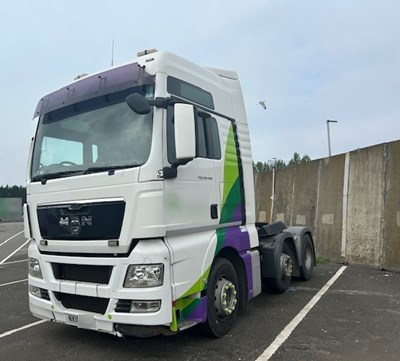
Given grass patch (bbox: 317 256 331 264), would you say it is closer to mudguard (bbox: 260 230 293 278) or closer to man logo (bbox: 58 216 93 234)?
mudguard (bbox: 260 230 293 278)

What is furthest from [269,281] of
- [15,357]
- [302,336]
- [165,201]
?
[15,357]

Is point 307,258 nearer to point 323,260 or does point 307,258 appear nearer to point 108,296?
point 323,260

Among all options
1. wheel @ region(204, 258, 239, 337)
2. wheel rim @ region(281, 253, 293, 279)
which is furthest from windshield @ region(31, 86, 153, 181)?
wheel rim @ region(281, 253, 293, 279)

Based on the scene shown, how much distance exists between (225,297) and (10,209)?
44648 mm

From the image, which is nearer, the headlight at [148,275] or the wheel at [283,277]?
the headlight at [148,275]

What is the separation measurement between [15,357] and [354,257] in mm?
8580

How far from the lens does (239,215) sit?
18.0ft

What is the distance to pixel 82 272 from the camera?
170 inches

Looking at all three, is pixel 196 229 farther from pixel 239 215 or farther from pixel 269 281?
pixel 269 281

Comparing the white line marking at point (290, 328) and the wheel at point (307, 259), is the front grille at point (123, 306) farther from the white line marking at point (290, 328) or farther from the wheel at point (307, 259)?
the wheel at point (307, 259)

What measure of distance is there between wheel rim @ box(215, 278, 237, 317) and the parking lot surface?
1.04 ft

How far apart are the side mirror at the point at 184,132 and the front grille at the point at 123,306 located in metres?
1.49

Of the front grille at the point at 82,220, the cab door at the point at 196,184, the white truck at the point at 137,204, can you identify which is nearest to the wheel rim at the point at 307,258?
the white truck at the point at 137,204

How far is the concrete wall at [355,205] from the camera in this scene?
9.67 meters
